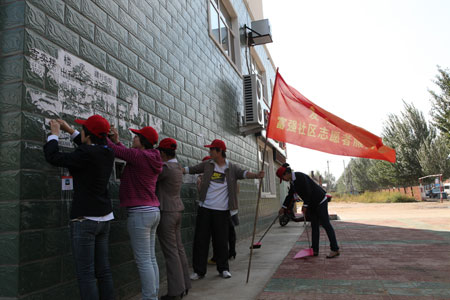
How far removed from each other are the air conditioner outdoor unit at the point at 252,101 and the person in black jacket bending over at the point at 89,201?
20.7 feet

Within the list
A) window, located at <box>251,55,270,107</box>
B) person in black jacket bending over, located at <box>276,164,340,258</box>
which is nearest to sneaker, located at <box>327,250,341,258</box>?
person in black jacket bending over, located at <box>276,164,340,258</box>

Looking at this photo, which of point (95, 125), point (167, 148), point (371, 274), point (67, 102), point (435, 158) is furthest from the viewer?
point (435, 158)

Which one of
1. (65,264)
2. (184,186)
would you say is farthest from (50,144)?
(184,186)

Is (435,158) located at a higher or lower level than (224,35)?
lower

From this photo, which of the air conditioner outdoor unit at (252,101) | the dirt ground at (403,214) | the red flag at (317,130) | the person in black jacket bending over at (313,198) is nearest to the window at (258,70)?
the air conditioner outdoor unit at (252,101)

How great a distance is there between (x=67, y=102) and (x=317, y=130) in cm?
330

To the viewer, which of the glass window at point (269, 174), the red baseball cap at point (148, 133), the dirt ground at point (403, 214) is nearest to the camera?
the red baseball cap at point (148, 133)

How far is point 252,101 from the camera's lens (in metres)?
8.75

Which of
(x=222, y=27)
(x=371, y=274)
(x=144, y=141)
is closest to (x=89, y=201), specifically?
(x=144, y=141)

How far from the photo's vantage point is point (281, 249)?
659cm

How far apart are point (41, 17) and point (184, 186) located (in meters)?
3.09

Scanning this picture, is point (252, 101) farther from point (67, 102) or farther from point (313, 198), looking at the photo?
point (67, 102)

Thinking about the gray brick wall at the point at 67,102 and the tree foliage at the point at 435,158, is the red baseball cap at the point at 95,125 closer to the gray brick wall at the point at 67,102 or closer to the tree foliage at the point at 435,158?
the gray brick wall at the point at 67,102

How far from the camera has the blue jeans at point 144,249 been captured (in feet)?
9.32
